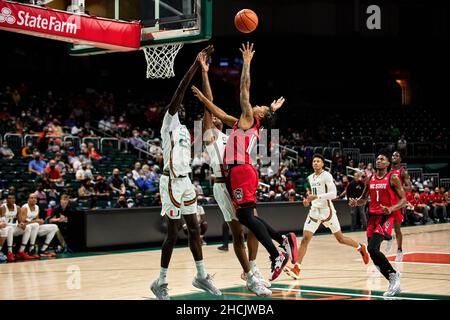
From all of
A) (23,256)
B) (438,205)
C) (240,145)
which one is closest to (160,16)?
(240,145)

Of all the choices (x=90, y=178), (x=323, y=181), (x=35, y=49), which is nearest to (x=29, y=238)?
(x=90, y=178)

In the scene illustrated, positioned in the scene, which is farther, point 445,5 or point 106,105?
point 445,5

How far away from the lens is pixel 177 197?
7.07m

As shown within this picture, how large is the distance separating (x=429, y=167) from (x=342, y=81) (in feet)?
23.6

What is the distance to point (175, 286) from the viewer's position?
28.4 ft

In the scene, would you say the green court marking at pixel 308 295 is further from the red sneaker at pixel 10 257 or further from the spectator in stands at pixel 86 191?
the spectator in stands at pixel 86 191

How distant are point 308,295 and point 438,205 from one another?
55.7ft

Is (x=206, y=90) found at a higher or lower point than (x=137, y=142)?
higher

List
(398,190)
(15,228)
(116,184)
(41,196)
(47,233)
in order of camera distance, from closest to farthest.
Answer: (398,190)
(15,228)
(47,233)
(41,196)
(116,184)

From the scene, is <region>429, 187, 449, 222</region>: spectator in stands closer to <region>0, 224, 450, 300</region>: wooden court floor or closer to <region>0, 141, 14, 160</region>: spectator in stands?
<region>0, 224, 450, 300</region>: wooden court floor

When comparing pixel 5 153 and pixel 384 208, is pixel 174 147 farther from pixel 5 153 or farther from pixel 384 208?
pixel 5 153

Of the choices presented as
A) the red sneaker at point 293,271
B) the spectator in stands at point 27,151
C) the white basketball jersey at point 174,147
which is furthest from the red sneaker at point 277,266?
the spectator in stands at point 27,151

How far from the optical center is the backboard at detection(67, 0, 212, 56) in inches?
409

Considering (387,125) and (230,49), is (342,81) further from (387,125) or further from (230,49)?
(230,49)
